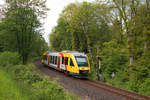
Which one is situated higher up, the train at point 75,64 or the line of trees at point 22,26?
the line of trees at point 22,26

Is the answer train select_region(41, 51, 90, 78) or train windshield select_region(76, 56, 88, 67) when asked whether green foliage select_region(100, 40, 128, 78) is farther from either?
train select_region(41, 51, 90, 78)

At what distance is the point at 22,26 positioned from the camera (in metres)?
16.6

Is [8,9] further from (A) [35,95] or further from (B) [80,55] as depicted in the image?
(A) [35,95]

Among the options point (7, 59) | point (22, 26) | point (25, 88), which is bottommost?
point (25, 88)

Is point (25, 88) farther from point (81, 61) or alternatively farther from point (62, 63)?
point (62, 63)

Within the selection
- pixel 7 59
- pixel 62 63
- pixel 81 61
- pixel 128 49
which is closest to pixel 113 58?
pixel 128 49

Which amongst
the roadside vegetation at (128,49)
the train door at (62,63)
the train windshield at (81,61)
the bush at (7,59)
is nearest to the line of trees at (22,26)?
the bush at (7,59)

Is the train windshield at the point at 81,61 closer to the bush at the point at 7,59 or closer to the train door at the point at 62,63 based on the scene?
the train door at the point at 62,63

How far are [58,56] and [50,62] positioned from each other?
12.8 feet

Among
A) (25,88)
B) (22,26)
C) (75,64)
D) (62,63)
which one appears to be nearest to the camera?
(25,88)

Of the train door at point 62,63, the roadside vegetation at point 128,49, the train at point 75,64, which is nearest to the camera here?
the roadside vegetation at point 128,49

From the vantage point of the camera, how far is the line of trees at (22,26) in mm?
15664

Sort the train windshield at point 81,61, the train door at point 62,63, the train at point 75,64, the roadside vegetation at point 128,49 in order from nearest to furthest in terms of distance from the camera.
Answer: the roadside vegetation at point 128,49 → the train at point 75,64 → the train windshield at point 81,61 → the train door at point 62,63

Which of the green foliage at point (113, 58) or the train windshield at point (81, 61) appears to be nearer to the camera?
the train windshield at point (81, 61)
